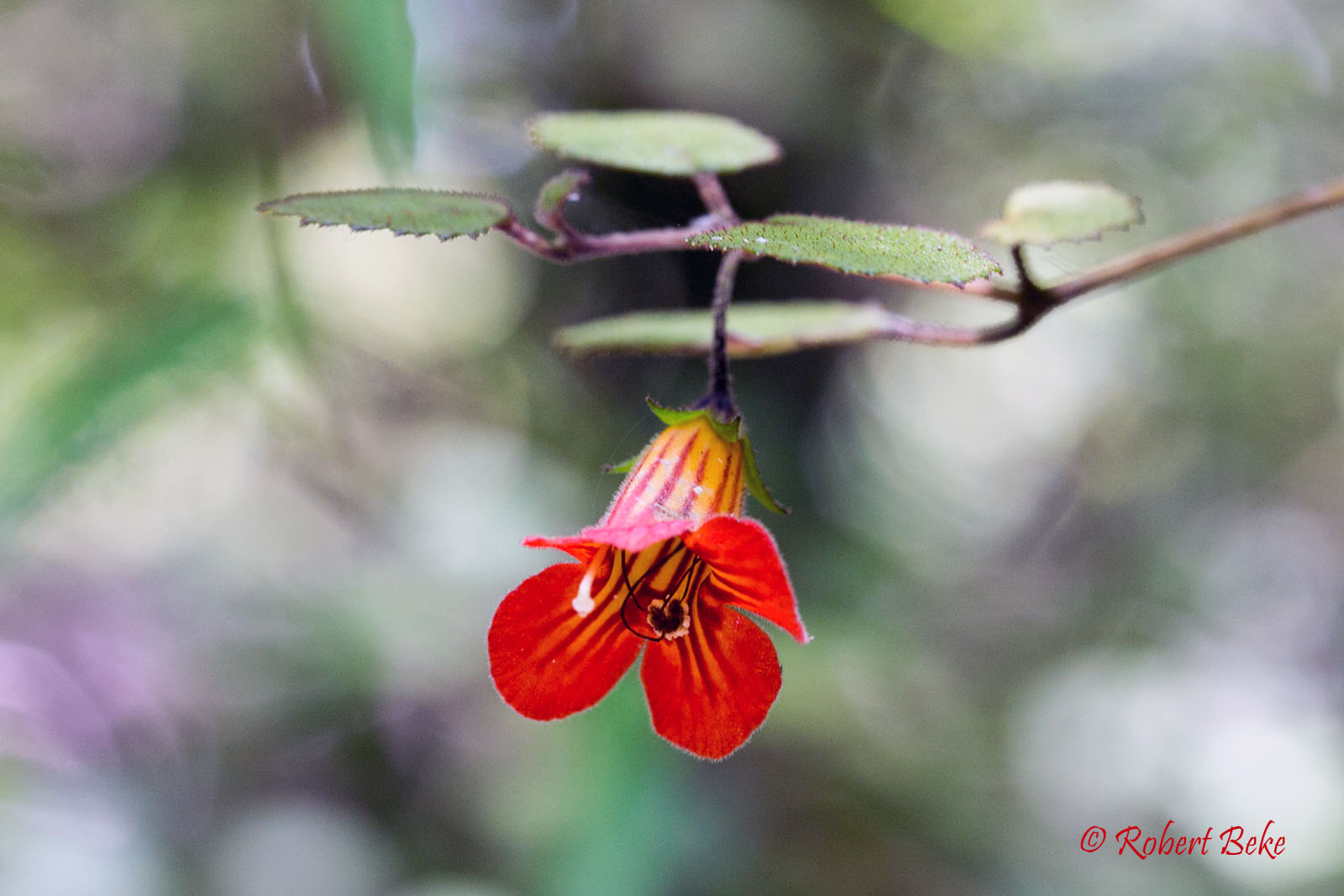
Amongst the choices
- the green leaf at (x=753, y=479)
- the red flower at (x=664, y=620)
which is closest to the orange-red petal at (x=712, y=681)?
the red flower at (x=664, y=620)

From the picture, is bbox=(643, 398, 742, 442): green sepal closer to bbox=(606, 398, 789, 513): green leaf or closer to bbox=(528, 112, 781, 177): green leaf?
bbox=(606, 398, 789, 513): green leaf

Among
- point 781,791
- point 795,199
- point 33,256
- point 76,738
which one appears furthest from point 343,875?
point 795,199

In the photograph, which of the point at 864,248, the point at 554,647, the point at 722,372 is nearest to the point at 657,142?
the point at 722,372

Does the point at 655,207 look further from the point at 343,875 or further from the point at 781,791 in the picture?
the point at 343,875

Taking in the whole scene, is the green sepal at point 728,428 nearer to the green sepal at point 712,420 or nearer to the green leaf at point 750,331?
the green sepal at point 712,420

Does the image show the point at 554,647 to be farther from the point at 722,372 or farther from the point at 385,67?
the point at 385,67

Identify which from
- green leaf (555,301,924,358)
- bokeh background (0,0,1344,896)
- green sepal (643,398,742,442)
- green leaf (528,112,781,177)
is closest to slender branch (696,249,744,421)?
green sepal (643,398,742,442)
